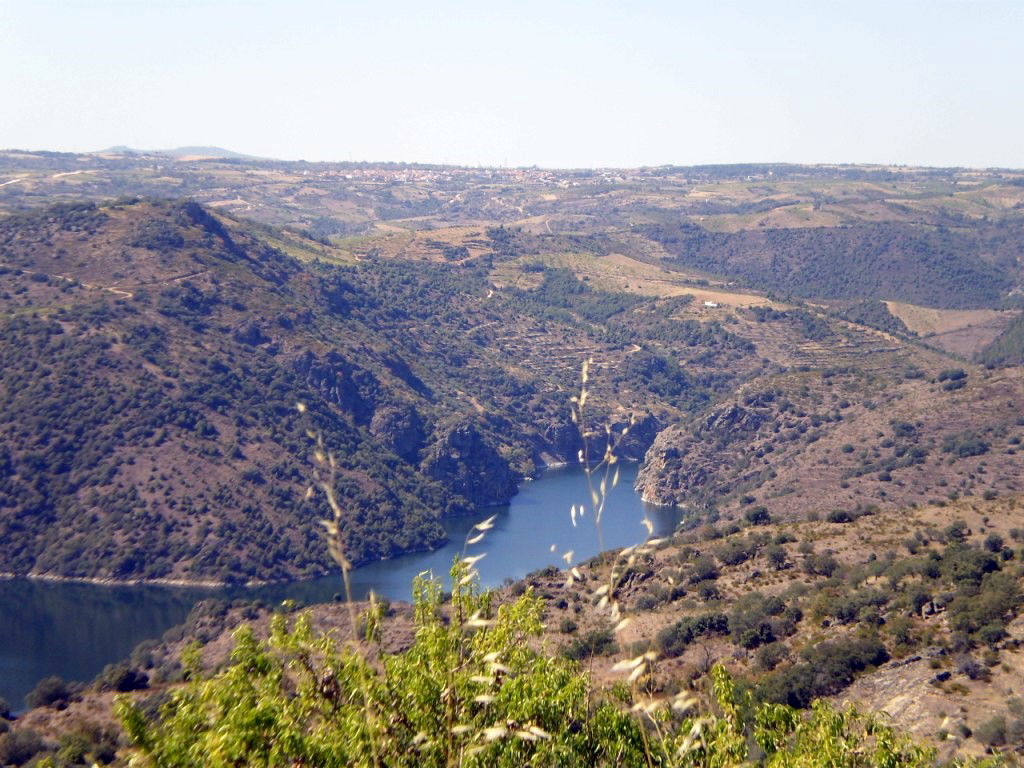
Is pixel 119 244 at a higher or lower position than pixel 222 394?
higher

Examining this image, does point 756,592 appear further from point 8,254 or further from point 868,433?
point 8,254

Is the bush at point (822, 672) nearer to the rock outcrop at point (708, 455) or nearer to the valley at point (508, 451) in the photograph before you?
the valley at point (508, 451)

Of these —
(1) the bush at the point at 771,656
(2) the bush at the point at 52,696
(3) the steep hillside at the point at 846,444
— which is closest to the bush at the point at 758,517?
(3) the steep hillside at the point at 846,444

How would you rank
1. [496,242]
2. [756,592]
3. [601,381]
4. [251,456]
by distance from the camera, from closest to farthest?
1. [756,592]
2. [251,456]
3. [601,381]
4. [496,242]

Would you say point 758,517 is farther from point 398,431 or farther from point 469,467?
point 398,431

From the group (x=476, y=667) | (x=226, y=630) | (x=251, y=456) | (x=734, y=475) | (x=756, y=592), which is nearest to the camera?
(x=476, y=667)

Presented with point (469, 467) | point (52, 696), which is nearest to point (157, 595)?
point (52, 696)

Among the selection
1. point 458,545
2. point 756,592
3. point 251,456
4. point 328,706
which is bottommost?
point 458,545

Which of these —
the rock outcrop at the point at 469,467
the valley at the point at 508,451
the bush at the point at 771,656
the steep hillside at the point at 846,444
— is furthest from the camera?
the rock outcrop at the point at 469,467

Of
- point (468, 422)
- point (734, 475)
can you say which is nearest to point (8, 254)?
point (468, 422)
